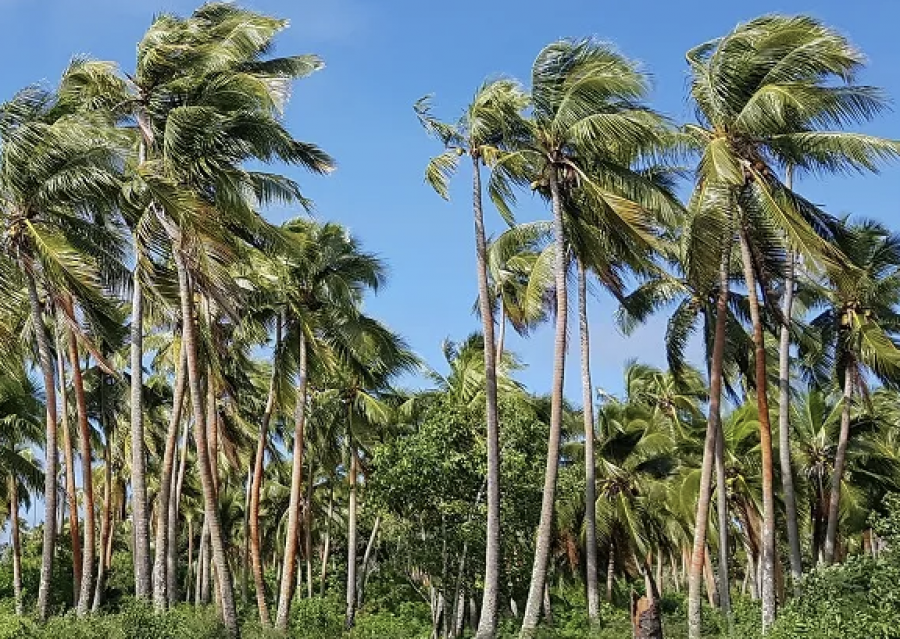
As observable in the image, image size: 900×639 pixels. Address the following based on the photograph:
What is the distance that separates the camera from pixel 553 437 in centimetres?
1658

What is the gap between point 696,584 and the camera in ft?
60.9

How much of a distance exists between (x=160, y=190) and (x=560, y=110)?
666 centimetres

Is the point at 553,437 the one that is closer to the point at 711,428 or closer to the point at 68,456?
the point at 711,428

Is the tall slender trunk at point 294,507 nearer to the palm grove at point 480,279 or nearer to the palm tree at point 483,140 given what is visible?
the palm grove at point 480,279

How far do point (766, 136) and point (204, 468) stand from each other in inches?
425

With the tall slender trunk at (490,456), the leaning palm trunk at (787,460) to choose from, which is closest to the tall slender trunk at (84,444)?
the tall slender trunk at (490,456)

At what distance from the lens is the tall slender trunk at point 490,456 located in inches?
623

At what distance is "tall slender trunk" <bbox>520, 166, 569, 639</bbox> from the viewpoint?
16.0 meters

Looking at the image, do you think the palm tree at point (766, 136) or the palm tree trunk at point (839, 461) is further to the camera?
the palm tree trunk at point (839, 461)

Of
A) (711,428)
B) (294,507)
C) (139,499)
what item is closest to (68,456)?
(294,507)

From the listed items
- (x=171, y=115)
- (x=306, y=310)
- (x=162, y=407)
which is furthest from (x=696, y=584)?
(x=162, y=407)

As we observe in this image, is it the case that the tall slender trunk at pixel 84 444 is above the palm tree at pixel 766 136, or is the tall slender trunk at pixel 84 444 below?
below

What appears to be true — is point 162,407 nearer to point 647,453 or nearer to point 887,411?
point 647,453

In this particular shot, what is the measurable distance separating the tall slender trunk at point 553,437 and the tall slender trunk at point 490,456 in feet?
1.96
